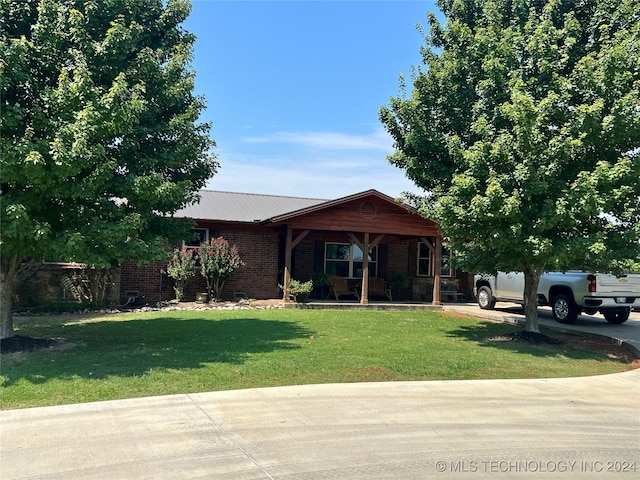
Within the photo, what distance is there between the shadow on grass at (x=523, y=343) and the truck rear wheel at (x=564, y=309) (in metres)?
2.52

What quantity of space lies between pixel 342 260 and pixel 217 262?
588 centimetres

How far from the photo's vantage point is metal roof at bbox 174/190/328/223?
58.3 ft

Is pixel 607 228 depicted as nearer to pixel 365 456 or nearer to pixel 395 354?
pixel 395 354

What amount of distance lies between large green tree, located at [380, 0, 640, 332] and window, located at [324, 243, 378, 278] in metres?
8.86

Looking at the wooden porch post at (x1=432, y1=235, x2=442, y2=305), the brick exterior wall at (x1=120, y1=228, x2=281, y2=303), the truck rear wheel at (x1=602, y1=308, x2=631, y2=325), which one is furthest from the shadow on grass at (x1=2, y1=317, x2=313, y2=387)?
the truck rear wheel at (x1=602, y1=308, x2=631, y2=325)

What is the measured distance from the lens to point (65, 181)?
7.64 m

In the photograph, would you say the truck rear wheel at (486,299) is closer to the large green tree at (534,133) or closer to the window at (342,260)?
the window at (342,260)

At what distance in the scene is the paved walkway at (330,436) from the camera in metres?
4.11

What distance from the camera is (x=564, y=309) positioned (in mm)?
14234

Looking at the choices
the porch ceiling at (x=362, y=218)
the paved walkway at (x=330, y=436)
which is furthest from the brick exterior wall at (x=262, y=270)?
the paved walkway at (x=330, y=436)

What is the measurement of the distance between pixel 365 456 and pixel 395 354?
4.63 meters

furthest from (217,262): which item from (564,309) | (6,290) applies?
(564,309)

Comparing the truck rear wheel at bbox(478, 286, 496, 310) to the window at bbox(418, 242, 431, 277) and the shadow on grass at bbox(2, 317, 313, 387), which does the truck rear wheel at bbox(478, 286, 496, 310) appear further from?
the shadow on grass at bbox(2, 317, 313, 387)

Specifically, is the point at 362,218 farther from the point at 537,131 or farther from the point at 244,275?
the point at 537,131
